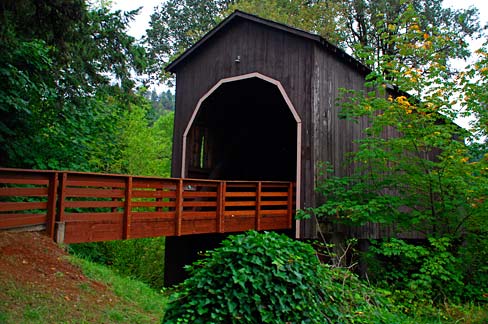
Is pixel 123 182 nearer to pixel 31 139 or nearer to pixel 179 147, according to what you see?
pixel 31 139

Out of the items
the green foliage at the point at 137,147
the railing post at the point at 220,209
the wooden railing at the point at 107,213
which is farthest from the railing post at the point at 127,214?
the green foliage at the point at 137,147

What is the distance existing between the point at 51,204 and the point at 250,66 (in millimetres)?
5918

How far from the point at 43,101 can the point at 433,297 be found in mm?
9326

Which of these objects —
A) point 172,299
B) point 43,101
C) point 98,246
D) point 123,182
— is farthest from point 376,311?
point 98,246

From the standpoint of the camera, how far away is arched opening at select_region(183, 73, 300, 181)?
12.2 meters

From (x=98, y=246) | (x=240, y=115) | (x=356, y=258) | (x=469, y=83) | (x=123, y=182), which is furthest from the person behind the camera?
(x=98, y=246)

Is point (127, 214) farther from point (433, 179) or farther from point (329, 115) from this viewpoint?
point (433, 179)

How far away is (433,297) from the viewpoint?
25.8 ft

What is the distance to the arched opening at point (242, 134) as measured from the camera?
1219cm

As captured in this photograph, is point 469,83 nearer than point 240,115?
Yes

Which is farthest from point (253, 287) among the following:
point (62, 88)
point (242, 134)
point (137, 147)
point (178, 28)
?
point (178, 28)

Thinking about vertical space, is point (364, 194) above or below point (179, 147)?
below

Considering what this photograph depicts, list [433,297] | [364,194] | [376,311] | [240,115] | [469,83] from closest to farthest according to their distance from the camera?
[376,311] < [433,297] < [469,83] < [364,194] < [240,115]

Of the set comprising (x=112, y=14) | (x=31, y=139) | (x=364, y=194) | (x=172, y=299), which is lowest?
(x=172, y=299)
